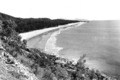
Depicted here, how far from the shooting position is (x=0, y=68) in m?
6.37

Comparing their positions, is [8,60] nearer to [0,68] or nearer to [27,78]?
[0,68]

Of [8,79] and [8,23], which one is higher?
[8,23]

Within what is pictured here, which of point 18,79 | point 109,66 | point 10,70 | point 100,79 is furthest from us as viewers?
point 109,66

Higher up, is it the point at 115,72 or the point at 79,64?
the point at 79,64

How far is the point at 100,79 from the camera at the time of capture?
13883 millimetres

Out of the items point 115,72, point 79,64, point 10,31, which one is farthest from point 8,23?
point 115,72

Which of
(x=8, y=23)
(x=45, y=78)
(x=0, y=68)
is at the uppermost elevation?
(x=8, y=23)

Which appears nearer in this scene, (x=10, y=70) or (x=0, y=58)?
(x=10, y=70)

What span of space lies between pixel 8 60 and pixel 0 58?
0.41 m

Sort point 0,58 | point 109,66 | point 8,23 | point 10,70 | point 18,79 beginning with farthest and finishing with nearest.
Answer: point 109,66 → point 8,23 → point 0,58 → point 10,70 → point 18,79

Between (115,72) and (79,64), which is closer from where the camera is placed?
(79,64)

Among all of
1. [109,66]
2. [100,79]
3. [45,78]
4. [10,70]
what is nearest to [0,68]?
[10,70]

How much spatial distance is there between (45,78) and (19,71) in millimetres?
1879

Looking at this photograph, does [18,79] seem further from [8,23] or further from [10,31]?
[8,23]
